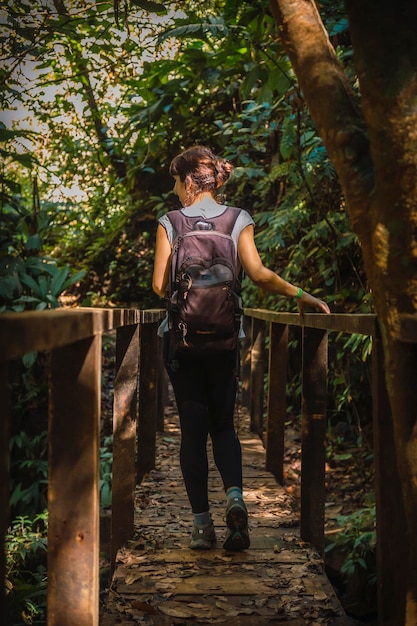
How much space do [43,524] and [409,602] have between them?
4735mm

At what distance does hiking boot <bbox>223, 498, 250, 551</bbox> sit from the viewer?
288 centimetres

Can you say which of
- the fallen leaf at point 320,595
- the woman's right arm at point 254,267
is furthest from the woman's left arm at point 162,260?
the fallen leaf at point 320,595

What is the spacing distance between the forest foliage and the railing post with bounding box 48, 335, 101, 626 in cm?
159

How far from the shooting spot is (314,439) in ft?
10.3

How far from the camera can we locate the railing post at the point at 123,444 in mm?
3025

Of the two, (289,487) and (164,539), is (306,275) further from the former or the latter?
(164,539)

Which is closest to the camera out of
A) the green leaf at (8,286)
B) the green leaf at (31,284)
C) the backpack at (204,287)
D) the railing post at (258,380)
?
the backpack at (204,287)

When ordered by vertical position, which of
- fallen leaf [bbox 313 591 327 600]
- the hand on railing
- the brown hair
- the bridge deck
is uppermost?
the brown hair

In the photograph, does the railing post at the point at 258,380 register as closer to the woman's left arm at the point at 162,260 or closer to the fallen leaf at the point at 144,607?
the woman's left arm at the point at 162,260

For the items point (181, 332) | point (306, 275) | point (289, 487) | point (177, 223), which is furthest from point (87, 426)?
point (306, 275)

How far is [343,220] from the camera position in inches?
229

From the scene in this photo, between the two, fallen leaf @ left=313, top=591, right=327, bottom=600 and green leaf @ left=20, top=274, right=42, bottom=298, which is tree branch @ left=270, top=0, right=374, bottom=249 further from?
green leaf @ left=20, top=274, right=42, bottom=298

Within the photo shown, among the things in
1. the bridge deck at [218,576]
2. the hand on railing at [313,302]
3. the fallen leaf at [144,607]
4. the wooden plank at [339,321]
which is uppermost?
the hand on railing at [313,302]

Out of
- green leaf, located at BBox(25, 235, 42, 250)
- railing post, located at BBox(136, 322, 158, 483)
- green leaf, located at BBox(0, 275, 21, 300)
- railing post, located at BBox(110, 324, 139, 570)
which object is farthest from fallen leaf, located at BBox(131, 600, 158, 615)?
green leaf, located at BBox(25, 235, 42, 250)
